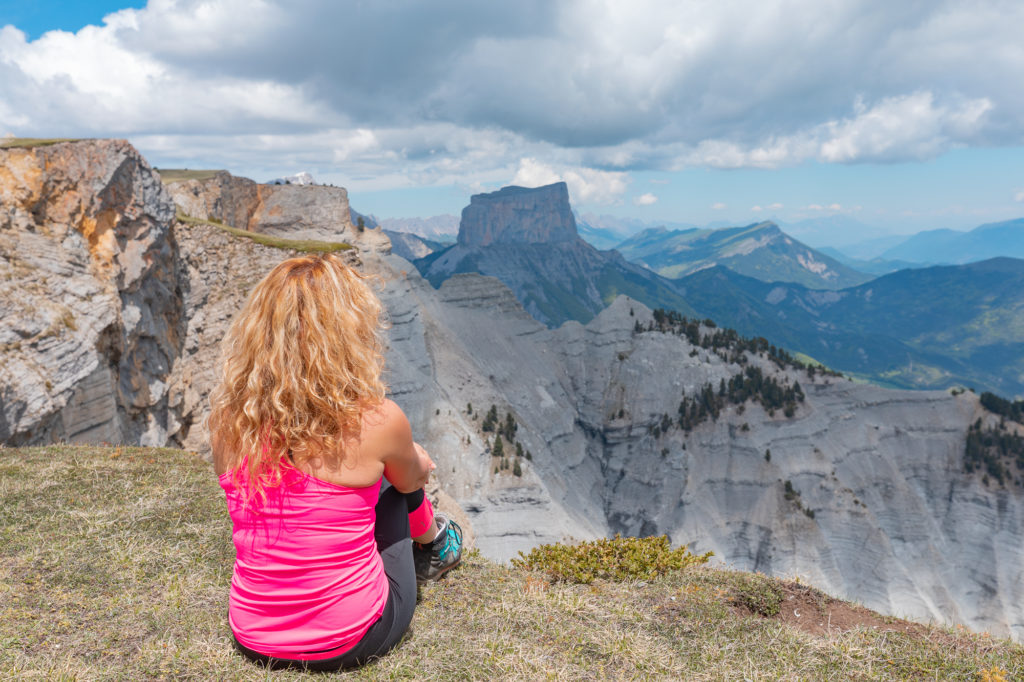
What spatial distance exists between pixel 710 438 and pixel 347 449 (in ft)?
305

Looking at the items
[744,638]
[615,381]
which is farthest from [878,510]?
[744,638]

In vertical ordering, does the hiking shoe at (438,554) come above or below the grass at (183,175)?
below

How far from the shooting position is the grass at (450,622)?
538 cm

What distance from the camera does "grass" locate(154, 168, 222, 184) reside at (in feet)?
168

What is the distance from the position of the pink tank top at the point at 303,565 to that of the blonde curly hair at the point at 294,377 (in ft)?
0.79

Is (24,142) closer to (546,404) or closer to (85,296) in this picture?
(85,296)

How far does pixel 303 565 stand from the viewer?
4.43 metres

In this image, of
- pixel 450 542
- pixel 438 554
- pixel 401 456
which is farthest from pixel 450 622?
pixel 401 456

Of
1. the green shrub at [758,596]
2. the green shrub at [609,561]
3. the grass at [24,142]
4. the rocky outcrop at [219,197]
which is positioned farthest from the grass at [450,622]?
the rocky outcrop at [219,197]

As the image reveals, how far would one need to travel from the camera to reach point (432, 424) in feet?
242

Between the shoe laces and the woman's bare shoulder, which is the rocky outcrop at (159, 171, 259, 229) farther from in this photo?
the woman's bare shoulder

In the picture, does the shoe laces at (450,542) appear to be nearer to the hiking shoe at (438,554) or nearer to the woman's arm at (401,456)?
the hiking shoe at (438,554)

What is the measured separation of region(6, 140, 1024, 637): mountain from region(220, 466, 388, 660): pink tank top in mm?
16371

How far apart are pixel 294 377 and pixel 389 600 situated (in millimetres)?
2381
